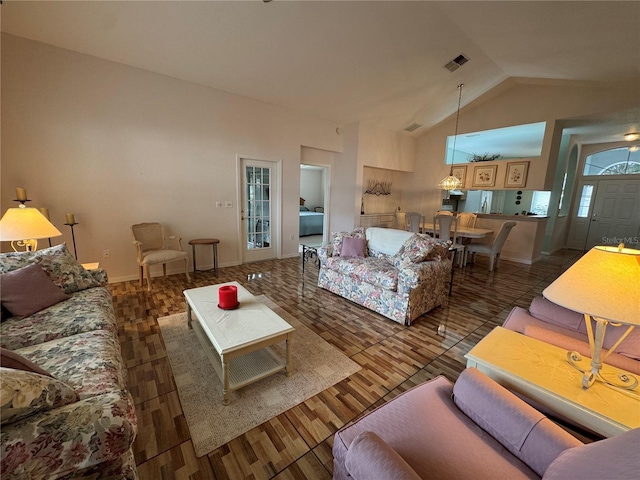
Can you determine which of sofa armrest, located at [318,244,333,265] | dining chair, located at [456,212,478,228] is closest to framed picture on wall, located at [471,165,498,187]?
dining chair, located at [456,212,478,228]

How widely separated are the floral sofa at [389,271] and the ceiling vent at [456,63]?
10.6ft

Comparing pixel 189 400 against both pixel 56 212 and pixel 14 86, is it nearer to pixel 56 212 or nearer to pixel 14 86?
pixel 56 212

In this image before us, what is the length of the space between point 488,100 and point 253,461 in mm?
7362

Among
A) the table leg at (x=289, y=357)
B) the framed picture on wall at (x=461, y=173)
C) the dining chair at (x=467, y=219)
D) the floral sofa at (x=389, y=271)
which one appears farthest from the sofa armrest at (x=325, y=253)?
the framed picture on wall at (x=461, y=173)

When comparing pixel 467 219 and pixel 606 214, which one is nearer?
pixel 467 219

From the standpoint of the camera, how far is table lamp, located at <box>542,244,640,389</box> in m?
0.89

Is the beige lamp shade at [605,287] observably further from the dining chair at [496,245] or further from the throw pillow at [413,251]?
the dining chair at [496,245]

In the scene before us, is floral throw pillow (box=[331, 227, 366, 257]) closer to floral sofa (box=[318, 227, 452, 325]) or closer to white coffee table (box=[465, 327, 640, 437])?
floral sofa (box=[318, 227, 452, 325])

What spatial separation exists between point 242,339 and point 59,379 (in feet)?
2.81

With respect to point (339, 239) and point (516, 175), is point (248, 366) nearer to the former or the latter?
point (339, 239)

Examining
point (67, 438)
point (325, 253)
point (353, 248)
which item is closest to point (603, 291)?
point (67, 438)

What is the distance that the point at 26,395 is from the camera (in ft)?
2.58

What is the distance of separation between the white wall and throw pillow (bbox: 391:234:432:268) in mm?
3042

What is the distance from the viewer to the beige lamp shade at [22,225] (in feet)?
7.00
